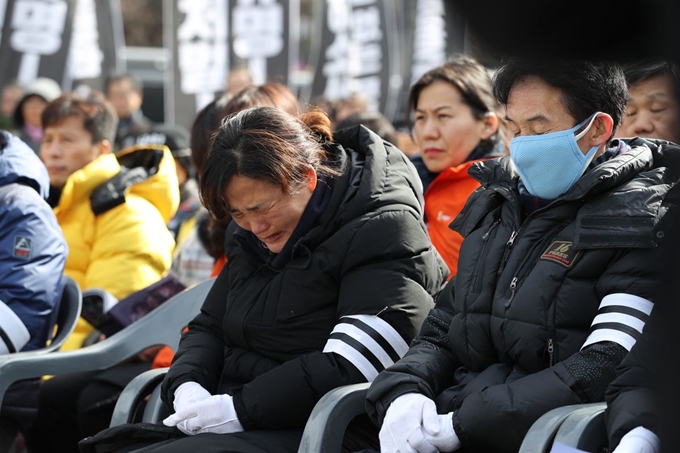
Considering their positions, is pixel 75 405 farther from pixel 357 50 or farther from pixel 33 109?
pixel 357 50

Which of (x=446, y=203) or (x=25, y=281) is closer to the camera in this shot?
(x=25, y=281)

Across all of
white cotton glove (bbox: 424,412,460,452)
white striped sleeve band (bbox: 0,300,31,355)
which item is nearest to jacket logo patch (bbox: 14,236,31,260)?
white striped sleeve band (bbox: 0,300,31,355)

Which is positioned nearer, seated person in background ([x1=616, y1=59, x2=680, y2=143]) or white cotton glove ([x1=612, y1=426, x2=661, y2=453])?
white cotton glove ([x1=612, y1=426, x2=661, y2=453])

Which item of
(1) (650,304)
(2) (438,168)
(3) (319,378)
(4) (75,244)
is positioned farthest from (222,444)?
(4) (75,244)

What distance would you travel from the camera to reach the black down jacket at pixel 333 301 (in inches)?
120

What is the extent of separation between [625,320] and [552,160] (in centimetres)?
51

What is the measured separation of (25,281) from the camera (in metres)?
3.98

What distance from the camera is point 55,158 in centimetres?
536

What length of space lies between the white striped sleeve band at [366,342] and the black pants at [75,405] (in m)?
1.44

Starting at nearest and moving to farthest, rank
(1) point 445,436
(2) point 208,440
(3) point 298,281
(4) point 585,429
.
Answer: (4) point 585,429 → (1) point 445,436 → (2) point 208,440 → (3) point 298,281

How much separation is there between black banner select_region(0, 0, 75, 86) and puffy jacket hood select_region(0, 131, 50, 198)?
641 cm

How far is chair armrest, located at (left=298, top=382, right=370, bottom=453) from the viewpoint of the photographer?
2.80 m

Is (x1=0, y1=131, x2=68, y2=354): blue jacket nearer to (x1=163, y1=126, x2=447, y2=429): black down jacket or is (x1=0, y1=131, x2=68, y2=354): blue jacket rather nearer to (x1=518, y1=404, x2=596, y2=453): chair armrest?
(x1=163, y1=126, x2=447, y2=429): black down jacket

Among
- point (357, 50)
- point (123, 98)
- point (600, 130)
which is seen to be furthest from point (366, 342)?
point (357, 50)
